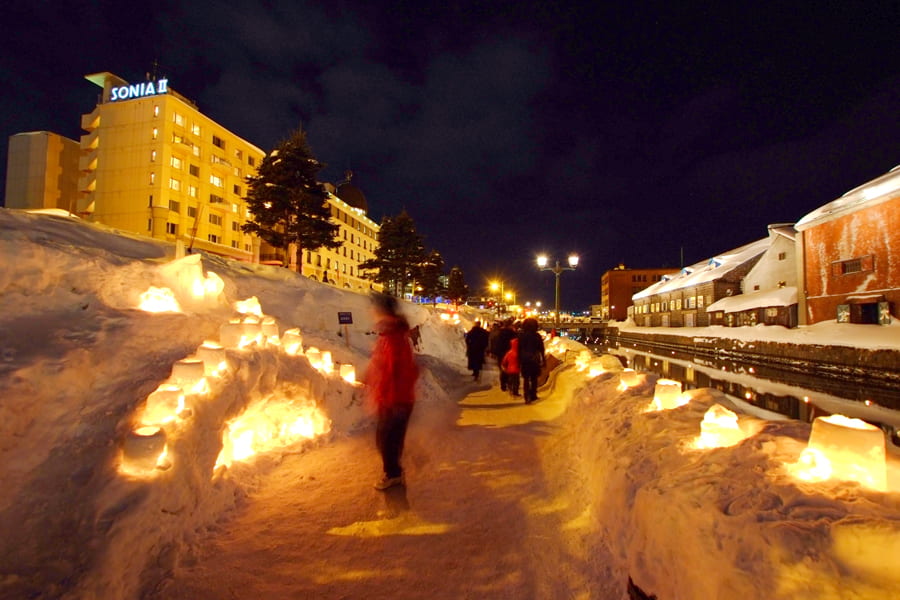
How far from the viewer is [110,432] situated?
11.1ft

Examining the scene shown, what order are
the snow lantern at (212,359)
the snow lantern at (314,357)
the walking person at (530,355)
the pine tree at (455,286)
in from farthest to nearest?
the pine tree at (455,286)
the walking person at (530,355)
the snow lantern at (314,357)
the snow lantern at (212,359)

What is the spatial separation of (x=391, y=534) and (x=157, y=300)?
188 inches

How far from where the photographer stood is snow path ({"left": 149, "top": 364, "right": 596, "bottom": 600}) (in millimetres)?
2998

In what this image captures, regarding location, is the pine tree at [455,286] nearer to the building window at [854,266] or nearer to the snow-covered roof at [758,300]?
the snow-covered roof at [758,300]

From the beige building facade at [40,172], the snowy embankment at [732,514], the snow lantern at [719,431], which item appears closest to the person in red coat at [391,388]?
the snowy embankment at [732,514]

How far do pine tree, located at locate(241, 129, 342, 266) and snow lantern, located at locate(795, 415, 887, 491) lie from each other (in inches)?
941

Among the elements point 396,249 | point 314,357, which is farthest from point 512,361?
point 396,249

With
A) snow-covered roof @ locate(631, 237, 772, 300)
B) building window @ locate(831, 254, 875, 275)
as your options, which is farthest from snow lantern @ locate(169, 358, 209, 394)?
snow-covered roof @ locate(631, 237, 772, 300)

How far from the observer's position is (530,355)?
866 centimetres

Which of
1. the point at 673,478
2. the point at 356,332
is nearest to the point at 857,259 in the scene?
the point at 356,332

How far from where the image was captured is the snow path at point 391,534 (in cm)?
300

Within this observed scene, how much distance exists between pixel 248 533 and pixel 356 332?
10.1 meters

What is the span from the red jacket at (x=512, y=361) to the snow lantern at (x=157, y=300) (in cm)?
679

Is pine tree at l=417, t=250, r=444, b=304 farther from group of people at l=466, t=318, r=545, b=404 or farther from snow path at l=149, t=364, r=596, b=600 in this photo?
snow path at l=149, t=364, r=596, b=600
